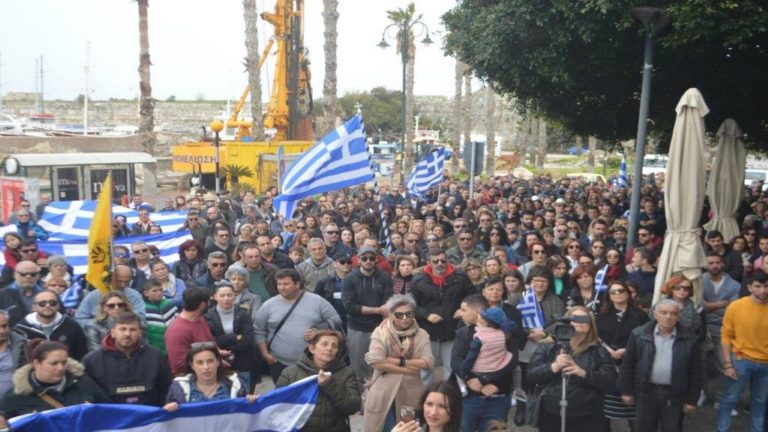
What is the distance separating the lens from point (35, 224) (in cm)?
1239

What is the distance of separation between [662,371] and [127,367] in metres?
3.99

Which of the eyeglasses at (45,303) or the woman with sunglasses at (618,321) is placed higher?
the eyeglasses at (45,303)

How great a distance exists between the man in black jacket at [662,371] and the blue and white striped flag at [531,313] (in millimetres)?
1216

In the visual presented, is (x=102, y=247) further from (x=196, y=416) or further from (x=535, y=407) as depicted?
(x=535, y=407)

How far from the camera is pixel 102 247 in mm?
7461

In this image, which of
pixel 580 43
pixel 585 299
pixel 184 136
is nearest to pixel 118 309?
pixel 585 299

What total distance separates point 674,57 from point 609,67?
1.41 meters

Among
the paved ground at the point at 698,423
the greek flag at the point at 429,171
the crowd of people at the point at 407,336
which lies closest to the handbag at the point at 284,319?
the crowd of people at the point at 407,336

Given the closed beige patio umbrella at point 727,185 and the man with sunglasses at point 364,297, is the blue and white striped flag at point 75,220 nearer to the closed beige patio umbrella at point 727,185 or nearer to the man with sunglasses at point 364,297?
the man with sunglasses at point 364,297

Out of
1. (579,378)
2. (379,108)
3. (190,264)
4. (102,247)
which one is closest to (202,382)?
(579,378)

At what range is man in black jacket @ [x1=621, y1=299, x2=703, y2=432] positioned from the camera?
19.5ft

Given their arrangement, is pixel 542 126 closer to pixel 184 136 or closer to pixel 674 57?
pixel 184 136

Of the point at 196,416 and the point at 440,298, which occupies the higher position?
the point at 440,298

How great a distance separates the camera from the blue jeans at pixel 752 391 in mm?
6633
